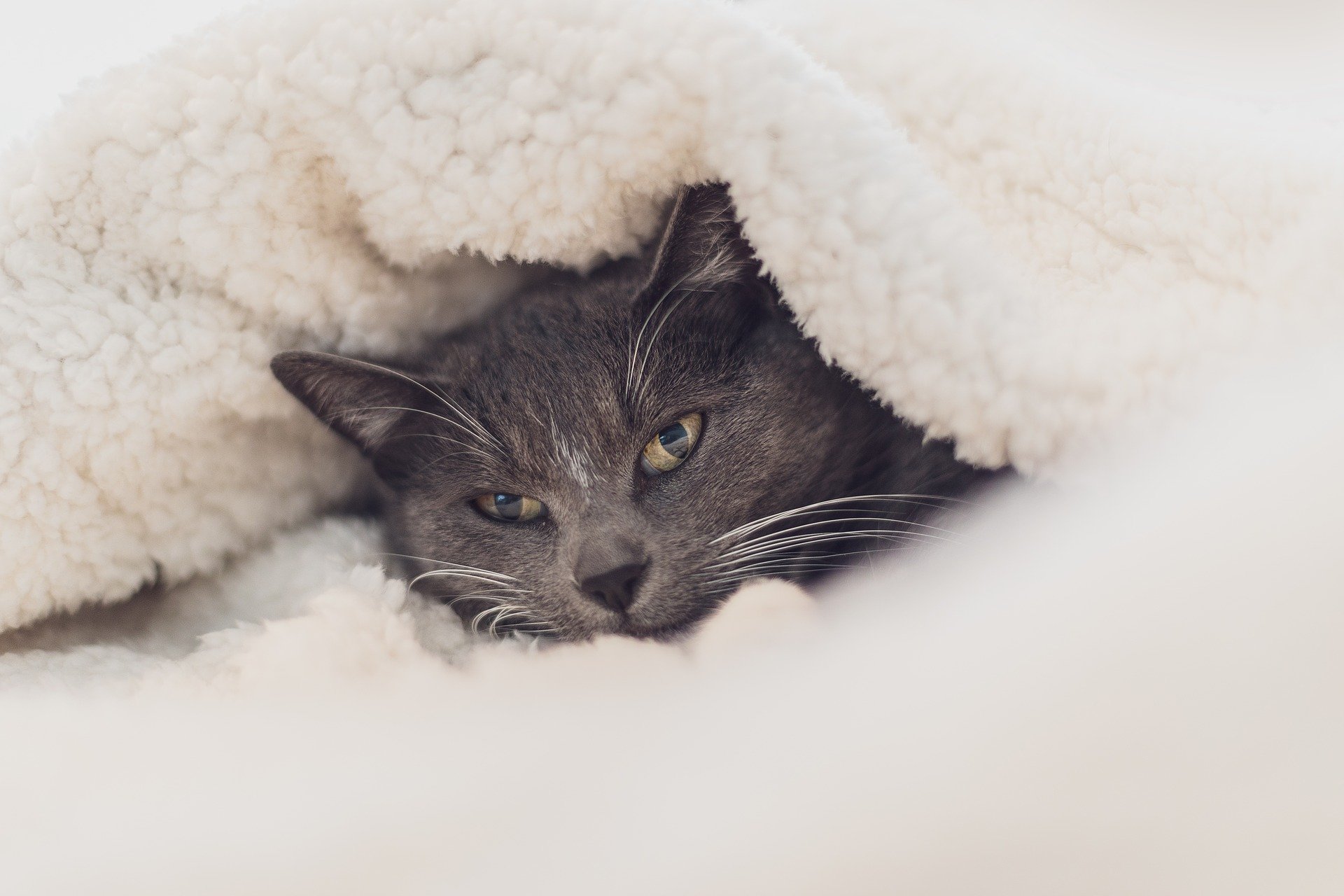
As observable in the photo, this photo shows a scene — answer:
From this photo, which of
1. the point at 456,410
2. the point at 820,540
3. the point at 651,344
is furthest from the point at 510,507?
the point at 820,540

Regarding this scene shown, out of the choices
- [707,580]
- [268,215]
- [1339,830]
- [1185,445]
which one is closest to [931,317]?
[1185,445]

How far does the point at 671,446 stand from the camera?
2.92 feet

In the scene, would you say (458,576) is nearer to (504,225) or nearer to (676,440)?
(676,440)

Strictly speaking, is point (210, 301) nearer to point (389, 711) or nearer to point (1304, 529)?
point (389, 711)

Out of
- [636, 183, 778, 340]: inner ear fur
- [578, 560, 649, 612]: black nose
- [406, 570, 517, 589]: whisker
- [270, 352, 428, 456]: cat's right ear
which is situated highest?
[636, 183, 778, 340]: inner ear fur

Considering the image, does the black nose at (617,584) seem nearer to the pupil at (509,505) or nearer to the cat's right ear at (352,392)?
the pupil at (509,505)

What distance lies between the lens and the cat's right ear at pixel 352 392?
2.57 feet

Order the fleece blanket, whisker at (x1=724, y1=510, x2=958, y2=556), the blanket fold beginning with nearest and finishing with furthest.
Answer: the fleece blanket → the blanket fold → whisker at (x1=724, y1=510, x2=958, y2=556)

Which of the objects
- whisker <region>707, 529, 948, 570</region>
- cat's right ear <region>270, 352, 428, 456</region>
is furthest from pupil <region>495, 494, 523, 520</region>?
whisker <region>707, 529, 948, 570</region>

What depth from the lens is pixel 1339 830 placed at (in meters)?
0.33

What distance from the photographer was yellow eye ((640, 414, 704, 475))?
0.89 metres

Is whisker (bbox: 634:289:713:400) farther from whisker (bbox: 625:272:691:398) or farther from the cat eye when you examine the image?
the cat eye

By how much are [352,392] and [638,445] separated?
273mm

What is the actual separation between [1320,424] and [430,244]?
63cm
